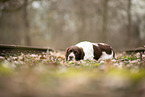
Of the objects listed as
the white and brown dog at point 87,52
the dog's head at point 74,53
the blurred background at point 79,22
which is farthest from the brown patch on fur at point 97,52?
the blurred background at point 79,22

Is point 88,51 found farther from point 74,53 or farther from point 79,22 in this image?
point 79,22

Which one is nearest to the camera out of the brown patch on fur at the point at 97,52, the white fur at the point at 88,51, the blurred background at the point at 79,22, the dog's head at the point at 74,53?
the dog's head at the point at 74,53

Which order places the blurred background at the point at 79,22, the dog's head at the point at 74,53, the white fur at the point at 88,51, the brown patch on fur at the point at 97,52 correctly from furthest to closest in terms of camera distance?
the blurred background at the point at 79,22 < the brown patch on fur at the point at 97,52 < the white fur at the point at 88,51 < the dog's head at the point at 74,53

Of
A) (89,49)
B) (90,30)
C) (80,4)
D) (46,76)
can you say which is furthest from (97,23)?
(46,76)

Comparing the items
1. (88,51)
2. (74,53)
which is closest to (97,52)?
(88,51)

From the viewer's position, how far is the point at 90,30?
2880cm

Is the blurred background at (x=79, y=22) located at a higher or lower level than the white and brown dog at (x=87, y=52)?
higher

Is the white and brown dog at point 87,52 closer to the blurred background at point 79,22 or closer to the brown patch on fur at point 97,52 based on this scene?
the brown patch on fur at point 97,52

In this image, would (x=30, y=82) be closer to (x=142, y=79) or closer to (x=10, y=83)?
(x=10, y=83)

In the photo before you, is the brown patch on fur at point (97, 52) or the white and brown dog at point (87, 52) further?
the brown patch on fur at point (97, 52)

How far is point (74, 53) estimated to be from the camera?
6055 millimetres

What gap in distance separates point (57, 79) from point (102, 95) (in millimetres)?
392

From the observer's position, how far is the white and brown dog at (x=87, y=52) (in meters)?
6.09

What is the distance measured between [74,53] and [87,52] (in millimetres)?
568
